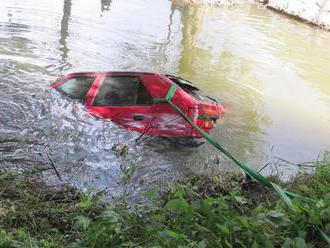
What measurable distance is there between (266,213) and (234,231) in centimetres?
42

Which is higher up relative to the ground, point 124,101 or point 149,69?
point 124,101

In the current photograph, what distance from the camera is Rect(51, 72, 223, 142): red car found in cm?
732

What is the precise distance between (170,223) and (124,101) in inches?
166

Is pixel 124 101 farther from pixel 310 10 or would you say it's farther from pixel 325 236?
pixel 310 10

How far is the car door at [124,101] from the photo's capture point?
300 inches

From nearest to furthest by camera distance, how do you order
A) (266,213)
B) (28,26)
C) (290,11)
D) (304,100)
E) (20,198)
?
(266,213), (20,198), (304,100), (28,26), (290,11)

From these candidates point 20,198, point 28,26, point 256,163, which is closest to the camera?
point 20,198

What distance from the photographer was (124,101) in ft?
25.5

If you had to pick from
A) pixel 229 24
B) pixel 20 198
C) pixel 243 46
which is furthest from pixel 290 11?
pixel 20 198

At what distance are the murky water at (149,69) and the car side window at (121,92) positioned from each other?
0.43m

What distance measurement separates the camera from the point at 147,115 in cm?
755

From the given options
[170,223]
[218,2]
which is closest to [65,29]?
[218,2]

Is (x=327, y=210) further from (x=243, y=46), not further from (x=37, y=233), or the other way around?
(x=243, y=46)

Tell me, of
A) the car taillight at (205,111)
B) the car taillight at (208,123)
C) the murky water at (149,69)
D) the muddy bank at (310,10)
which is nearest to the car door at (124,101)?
the murky water at (149,69)
